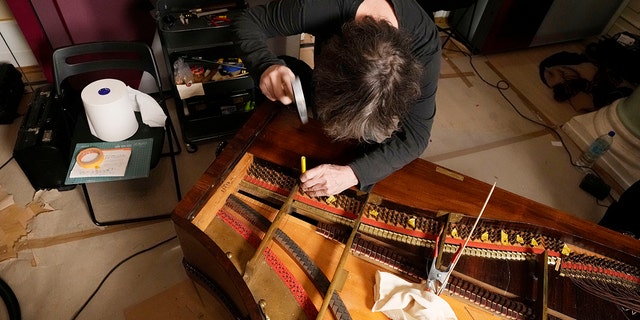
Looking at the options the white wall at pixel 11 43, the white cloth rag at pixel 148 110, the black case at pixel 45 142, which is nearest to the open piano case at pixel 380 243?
the white cloth rag at pixel 148 110

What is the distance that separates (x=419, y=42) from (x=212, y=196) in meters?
0.89

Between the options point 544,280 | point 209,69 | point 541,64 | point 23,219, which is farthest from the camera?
point 541,64

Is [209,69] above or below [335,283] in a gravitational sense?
below

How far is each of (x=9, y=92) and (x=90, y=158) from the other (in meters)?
1.27

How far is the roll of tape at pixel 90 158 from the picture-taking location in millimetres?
1737

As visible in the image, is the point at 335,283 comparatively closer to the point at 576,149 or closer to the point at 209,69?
the point at 209,69

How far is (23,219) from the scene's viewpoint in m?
2.08

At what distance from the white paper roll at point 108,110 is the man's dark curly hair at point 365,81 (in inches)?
46.1

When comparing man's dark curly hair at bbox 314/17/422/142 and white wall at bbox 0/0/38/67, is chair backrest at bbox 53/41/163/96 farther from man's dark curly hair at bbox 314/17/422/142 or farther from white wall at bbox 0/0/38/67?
man's dark curly hair at bbox 314/17/422/142

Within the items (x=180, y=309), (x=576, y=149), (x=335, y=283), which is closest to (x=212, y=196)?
(x=335, y=283)

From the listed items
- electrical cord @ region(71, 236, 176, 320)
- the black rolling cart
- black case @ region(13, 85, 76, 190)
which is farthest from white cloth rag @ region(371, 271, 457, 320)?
black case @ region(13, 85, 76, 190)

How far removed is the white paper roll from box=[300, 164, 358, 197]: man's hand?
1.07 meters

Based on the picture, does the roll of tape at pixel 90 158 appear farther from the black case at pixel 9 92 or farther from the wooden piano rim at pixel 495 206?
the black case at pixel 9 92

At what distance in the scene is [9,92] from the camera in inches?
97.7
